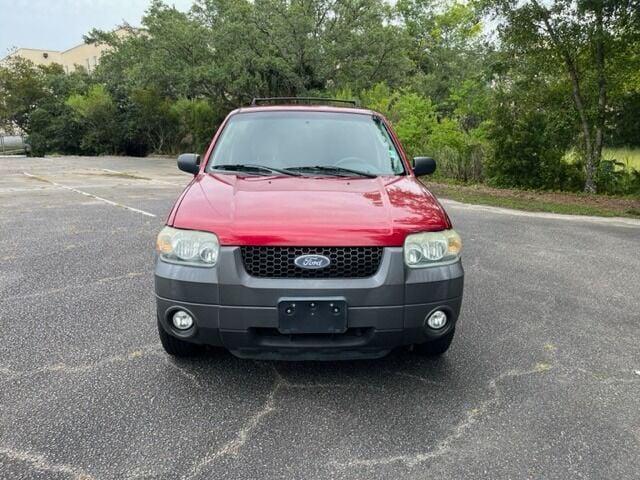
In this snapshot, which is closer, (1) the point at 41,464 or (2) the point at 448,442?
(1) the point at 41,464

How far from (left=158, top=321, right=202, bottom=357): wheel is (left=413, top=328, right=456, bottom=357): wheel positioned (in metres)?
1.42

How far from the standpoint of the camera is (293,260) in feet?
8.18

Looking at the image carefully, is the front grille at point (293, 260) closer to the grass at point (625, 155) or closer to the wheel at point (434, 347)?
the wheel at point (434, 347)

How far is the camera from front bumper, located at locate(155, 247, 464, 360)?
2.45 meters

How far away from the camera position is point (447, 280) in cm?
262

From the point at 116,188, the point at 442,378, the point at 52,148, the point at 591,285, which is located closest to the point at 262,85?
the point at 116,188

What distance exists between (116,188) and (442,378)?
11.5m

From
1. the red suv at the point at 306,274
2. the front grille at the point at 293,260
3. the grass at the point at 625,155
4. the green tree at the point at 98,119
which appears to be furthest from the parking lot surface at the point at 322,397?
the green tree at the point at 98,119

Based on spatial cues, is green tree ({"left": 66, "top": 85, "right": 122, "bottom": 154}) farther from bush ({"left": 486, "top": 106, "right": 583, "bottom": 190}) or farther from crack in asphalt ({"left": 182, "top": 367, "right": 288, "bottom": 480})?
crack in asphalt ({"left": 182, "top": 367, "right": 288, "bottom": 480})

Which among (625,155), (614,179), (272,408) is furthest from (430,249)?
(625,155)

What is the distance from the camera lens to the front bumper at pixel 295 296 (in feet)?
8.02

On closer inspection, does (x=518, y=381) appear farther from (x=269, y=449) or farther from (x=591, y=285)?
(x=591, y=285)

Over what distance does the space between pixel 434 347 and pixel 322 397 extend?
32.5 inches

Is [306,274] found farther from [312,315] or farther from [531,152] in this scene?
[531,152]
